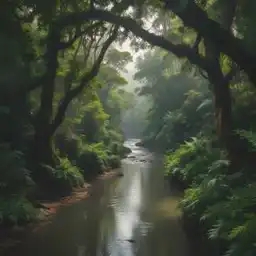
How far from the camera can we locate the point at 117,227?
34.3ft

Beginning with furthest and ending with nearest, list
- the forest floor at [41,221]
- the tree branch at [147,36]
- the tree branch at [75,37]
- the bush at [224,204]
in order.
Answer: the tree branch at [75,37]
the tree branch at [147,36]
the forest floor at [41,221]
the bush at [224,204]

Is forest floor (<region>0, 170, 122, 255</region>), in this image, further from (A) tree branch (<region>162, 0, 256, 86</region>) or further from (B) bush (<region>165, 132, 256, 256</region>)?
(A) tree branch (<region>162, 0, 256, 86</region>)

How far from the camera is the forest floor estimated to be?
9.03 metres

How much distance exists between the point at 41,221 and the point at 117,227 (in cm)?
214

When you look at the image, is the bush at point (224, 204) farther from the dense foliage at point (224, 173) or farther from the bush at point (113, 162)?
the bush at point (113, 162)

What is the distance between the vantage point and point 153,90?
47594mm

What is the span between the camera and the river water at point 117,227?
28.0 feet

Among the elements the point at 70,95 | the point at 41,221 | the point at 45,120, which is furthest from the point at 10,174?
the point at 70,95

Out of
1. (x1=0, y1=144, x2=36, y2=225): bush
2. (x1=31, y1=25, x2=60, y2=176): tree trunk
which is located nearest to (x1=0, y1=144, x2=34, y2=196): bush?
(x1=0, y1=144, x2=36, y2=225): bush

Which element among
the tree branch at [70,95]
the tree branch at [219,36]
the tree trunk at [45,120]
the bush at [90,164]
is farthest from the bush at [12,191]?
the bush at [90,164]

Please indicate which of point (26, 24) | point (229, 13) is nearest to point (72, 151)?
point (26, 24)

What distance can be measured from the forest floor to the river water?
0.26 metres

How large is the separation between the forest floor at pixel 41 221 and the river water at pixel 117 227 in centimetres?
26

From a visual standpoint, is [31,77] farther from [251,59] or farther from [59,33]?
[251,59]
